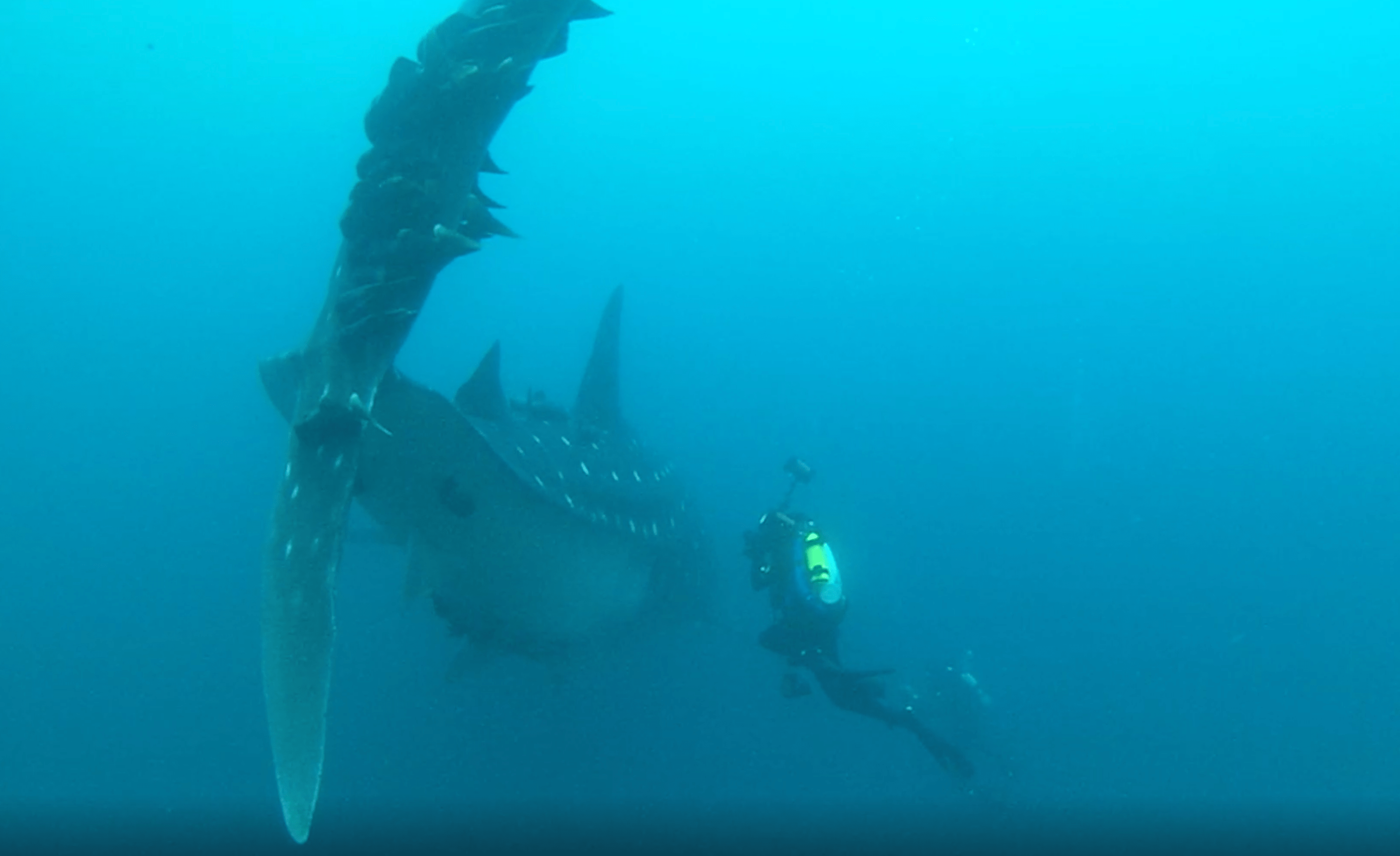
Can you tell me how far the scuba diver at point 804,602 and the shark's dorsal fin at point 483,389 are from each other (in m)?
3.36

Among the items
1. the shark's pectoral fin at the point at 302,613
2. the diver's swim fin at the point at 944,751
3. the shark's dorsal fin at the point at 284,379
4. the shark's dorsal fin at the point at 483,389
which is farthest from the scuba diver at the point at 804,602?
the shark's pectoral fin at the point at 302,613

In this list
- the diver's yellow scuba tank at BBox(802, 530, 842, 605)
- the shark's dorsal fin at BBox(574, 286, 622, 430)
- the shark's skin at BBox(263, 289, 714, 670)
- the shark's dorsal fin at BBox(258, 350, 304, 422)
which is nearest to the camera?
the shark's dorsal fin at BBox(258, 350, 304, 422)

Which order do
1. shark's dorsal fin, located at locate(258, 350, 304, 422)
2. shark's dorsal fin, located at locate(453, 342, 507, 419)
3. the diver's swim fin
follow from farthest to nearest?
1. the diver's swim fin
2. shark's dorsal fin, located at locate(453, 342, 507, 419)
3. shark's dorsal fin, located at locate(258, 350, 304, 422)

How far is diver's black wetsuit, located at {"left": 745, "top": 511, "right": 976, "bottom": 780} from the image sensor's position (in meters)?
8.72

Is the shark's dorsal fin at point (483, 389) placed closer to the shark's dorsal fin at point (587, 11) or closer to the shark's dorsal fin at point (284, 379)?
the shark's dorsal fin at point (284, 379)

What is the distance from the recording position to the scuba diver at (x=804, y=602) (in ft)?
28.2

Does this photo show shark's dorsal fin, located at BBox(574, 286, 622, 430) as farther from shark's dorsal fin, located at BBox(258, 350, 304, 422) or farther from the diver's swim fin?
shark's dorsal fin, located at BBox(258, 350, 304, 422)

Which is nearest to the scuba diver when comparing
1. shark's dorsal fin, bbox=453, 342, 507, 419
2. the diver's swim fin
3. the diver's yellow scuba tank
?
the diver's yellow scuba tank

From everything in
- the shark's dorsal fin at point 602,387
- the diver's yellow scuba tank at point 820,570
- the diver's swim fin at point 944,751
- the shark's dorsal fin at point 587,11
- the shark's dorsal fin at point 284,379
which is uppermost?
the shark's dorsal fin at point 602,387

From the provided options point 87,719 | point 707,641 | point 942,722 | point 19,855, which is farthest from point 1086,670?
point 87,719

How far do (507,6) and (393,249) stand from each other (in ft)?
2.86

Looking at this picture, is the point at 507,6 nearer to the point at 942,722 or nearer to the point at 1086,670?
the point at 942,722

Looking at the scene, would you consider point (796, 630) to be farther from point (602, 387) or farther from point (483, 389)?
point (483, 389)

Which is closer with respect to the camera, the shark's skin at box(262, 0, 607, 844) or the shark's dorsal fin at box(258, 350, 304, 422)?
the shark's skin at box(262, 0, 607, 844)
